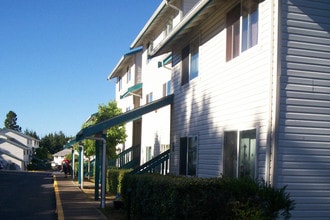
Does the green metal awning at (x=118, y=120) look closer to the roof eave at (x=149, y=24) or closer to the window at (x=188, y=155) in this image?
the window at (x=188, y=155)

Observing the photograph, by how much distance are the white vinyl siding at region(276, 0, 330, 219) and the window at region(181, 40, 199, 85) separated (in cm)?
467

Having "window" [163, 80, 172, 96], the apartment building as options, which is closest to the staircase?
"window" [163, 80, 172, 96]

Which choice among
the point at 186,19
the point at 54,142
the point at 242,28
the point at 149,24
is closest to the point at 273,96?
the point at 242,28

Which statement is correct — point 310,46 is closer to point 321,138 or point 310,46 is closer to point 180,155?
point 321,138

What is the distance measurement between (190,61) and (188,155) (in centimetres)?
279

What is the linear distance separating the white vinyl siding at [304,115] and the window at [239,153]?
81 cm

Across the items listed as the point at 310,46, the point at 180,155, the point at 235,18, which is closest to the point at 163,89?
the point at 180,155

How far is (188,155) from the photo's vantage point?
1341 centimetres

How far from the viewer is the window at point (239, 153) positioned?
916cm

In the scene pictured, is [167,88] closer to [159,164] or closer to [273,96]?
[159,164]

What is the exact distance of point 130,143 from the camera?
2825 cm

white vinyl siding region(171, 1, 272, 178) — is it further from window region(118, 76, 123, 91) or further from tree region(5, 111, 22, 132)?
tree region(5, 111, 22, 132)

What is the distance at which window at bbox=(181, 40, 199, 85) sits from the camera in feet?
43.5

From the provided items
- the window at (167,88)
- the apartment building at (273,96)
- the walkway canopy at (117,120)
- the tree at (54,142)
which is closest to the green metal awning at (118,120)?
the walkway canopy at (117,120)
